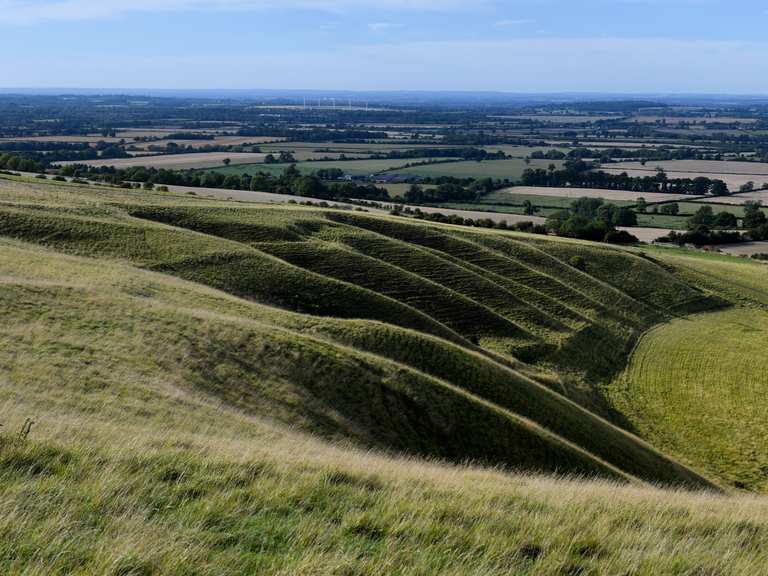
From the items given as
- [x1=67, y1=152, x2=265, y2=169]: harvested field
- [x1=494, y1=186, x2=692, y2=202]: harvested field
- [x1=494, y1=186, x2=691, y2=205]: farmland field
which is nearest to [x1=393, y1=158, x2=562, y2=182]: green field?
[x1=494, y1=186, x2=692, y2=202]: harvested field

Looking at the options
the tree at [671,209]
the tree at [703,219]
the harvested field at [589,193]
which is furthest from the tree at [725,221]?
the harvested field at [589,193]

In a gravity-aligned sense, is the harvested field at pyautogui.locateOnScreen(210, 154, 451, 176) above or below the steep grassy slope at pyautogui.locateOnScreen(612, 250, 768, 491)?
above

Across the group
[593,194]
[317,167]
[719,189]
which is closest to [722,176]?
[719,189]

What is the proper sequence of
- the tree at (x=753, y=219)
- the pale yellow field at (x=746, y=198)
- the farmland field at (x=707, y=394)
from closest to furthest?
the farmland field at (x=707, y=394)
the tree at (x=753, y=219)
the pale yellow field at (x=746, y=198)

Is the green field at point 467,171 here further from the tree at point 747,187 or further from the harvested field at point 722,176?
the tree at point 747,187

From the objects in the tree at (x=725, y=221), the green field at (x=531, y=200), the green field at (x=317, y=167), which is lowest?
the tree at (x=725, y=221)

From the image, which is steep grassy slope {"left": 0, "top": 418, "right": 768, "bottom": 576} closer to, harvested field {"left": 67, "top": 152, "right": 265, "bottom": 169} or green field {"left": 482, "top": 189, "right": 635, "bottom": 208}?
green field {"left": 482, "top": 189, "right": 635, "bottom": 208}
